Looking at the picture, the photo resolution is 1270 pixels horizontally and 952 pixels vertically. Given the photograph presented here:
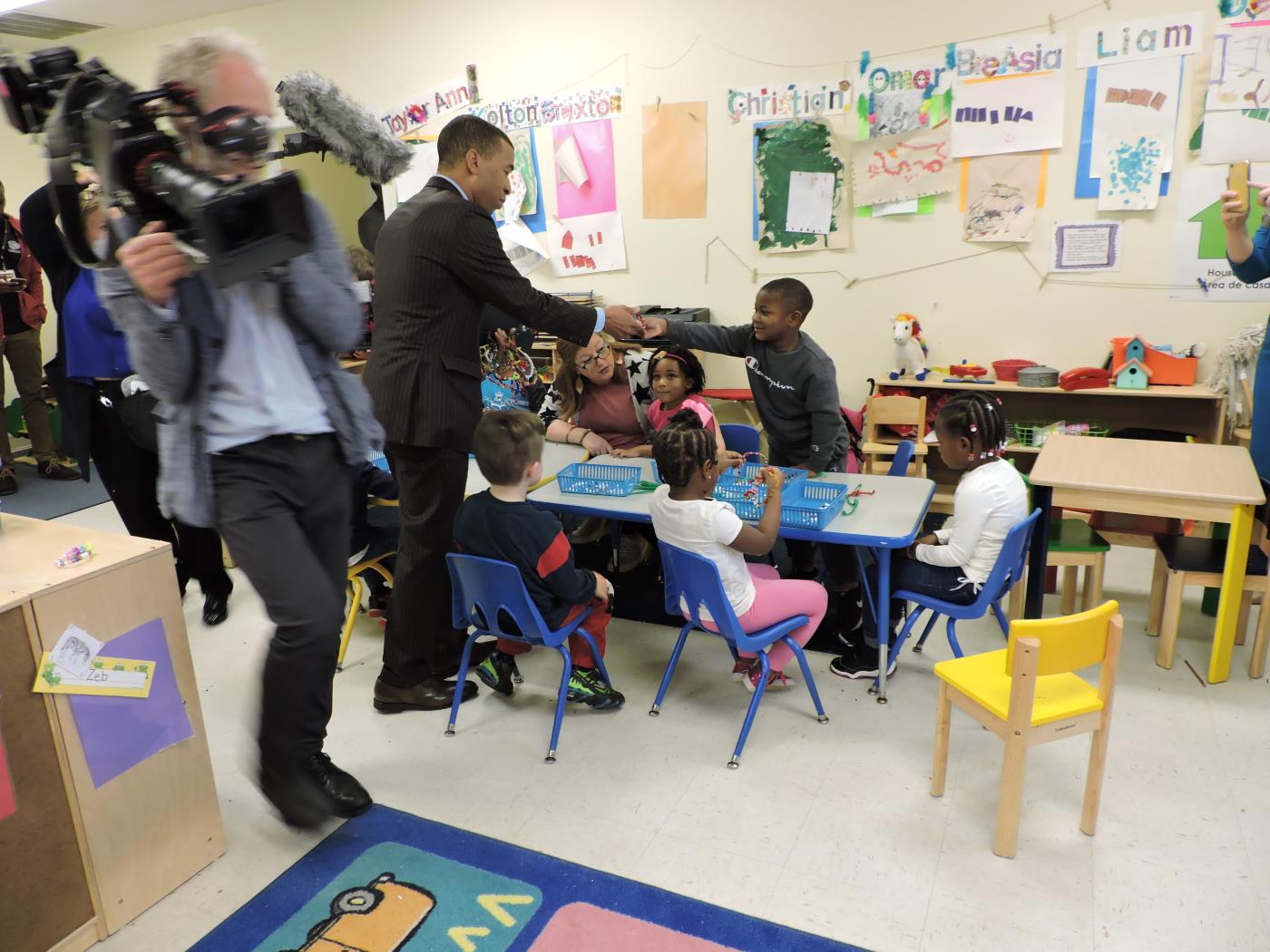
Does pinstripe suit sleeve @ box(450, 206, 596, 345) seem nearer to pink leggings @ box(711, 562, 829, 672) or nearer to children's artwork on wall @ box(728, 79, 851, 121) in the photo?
pink leggings @ box(711, 562, 829, 672)

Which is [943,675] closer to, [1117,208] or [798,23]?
[1117,208]

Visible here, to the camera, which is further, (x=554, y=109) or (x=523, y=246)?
(x=523, y=246)

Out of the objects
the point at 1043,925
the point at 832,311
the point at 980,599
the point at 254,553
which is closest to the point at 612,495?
the point at 980,599

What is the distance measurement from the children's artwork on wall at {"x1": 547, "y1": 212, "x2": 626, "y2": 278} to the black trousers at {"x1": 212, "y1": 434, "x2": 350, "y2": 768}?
10.9 feet

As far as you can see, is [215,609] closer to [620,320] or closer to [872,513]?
[620,320]

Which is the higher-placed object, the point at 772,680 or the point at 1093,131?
the point at 1093,131

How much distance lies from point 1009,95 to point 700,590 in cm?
286

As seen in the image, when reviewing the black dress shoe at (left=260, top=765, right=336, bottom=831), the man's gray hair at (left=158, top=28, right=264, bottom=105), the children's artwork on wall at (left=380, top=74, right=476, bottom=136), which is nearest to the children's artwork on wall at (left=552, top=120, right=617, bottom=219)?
the children's artwork on wall at (left=380, top=74, right=476, bottom=136)

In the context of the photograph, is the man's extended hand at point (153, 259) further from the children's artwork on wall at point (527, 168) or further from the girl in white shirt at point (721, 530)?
the children's artwork on wall at point (527, 168)

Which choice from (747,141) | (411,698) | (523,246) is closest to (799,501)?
(411,698)

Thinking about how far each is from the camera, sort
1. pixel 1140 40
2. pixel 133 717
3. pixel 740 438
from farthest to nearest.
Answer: pixel 1140 40 < pixel 740 438 < pixel 133 717

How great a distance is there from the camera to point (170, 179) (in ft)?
4.50

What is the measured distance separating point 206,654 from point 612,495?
1532 mm

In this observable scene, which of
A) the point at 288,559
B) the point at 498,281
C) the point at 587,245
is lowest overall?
the point at 288,559
